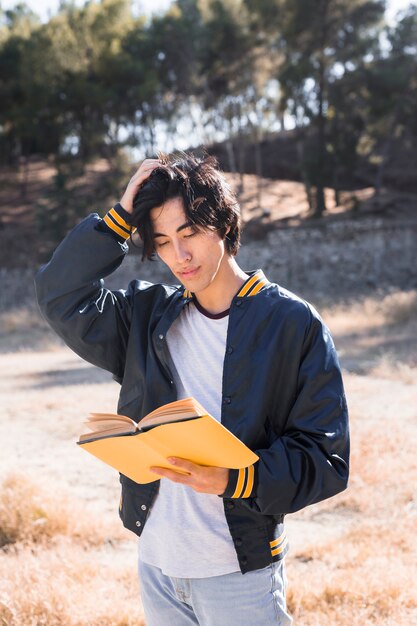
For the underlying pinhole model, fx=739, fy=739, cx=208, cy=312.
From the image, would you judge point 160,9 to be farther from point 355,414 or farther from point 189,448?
point 189,448

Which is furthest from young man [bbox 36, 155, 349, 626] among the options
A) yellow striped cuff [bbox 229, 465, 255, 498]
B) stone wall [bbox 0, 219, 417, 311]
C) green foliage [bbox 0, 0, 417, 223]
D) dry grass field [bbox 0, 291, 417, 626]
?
green foliage [bbox 0, 0, 417, 223]

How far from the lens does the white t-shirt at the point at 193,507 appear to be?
177cm

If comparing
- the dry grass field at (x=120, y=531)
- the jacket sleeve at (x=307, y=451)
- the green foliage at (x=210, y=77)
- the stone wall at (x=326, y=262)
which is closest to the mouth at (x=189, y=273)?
the jacket sleeve at (x=307, y=451)

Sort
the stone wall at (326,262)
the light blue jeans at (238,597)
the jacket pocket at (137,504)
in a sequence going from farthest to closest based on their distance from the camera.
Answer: the stone wall at (326,262)
the jacket pocket at (137,504)
the light blue jeans at (238,597)

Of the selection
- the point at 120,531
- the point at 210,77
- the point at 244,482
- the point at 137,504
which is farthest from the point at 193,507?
the point at 210,77

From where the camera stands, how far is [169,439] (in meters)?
1.53

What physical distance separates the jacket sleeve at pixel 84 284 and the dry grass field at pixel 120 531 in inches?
62.8

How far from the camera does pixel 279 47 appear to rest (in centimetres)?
2908

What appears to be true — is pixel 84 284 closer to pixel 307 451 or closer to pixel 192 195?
pixel 192 195

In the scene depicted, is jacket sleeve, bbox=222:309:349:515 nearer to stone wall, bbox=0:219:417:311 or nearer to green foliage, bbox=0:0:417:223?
stone wall, bbox=0:219:417:311

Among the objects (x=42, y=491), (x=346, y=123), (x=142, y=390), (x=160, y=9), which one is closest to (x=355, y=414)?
(x=42, y=491)

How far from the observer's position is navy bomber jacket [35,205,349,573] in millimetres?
1637

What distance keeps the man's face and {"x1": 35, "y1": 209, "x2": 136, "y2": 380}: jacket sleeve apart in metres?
0.15

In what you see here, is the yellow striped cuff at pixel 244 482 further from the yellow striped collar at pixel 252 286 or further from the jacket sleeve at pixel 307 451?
the yellow striped collar at pixel 252 286
